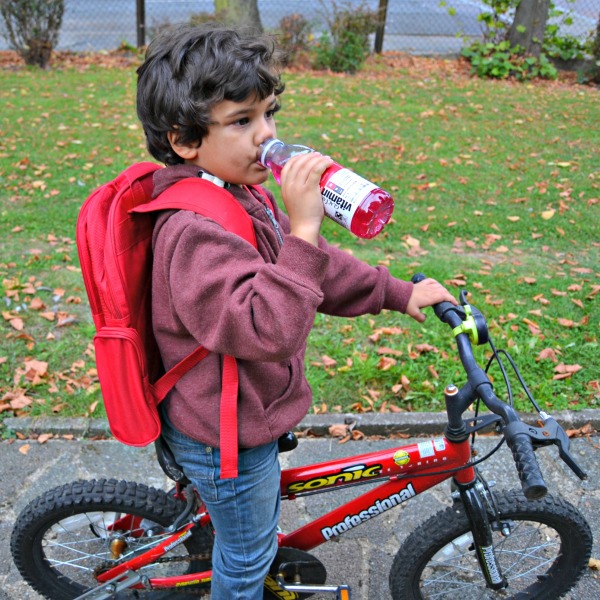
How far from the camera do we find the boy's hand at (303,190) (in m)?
1.54

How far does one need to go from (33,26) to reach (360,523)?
10.1 meters

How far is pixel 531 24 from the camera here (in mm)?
10031

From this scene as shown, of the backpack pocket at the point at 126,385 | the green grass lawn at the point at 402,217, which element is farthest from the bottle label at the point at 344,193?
the green grass lawn at the point at 402,217

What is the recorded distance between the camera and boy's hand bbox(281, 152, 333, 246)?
5.06ft

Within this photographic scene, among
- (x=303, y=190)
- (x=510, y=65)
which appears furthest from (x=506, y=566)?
(x=510, y=65)

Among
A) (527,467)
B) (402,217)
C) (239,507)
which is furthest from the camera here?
(402,217)

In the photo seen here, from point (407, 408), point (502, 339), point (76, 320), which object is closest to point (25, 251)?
point (76, 320)

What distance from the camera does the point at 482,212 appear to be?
572 centimetres

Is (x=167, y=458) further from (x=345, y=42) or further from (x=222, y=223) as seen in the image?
(x=345, y=42)

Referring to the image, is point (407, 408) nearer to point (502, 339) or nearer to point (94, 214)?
point (502, 339)

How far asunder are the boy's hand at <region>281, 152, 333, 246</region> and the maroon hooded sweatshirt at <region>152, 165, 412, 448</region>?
64 millimetres

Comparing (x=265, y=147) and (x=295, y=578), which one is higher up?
(x=265, y=147)

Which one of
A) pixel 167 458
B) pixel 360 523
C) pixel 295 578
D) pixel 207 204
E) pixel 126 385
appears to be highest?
pixel 207 204

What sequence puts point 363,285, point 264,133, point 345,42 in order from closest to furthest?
point 264,133
point 363,285
point 345,42
